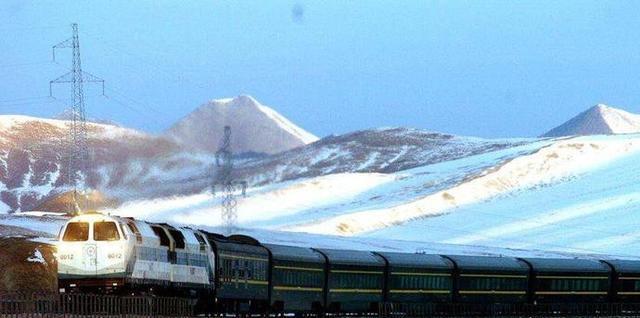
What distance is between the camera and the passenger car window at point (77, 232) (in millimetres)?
57844

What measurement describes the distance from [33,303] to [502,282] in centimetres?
5116

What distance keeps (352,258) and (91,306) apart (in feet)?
109

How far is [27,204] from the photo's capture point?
616 feet

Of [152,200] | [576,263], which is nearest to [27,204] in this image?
[152,200]

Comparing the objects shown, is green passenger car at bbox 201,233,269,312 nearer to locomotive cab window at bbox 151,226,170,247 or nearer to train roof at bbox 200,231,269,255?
train roof at bbox 200,231,269,255

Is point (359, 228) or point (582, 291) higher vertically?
point (359, 228)

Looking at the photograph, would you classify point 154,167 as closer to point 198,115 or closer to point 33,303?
point 198,115

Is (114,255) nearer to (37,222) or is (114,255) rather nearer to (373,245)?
(37,222)

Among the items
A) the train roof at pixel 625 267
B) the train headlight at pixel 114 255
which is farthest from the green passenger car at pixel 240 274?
the train roof at pixel 625 267

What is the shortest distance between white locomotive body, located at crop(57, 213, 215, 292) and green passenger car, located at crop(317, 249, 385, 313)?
809 inches

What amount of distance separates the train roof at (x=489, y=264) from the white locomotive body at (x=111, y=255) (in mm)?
33735

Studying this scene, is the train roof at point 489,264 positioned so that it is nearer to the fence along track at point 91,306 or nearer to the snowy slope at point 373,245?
the fence along track at point 91,306

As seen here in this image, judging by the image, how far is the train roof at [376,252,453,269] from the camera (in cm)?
8725

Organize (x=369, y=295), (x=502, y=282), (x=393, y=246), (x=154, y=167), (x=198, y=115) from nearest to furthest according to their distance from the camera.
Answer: (x=369, y=295) < (x=502, y=282) < (x=154, y=167) < (x=198, y=115) < (x=393, y=246)
